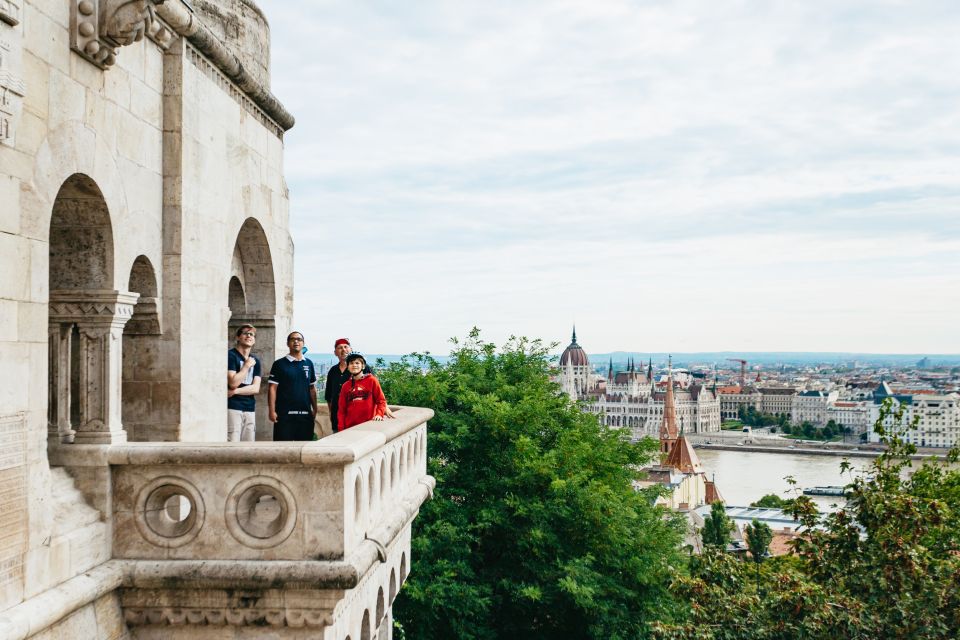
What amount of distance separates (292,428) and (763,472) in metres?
139

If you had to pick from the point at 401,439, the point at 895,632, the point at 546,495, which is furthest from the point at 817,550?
the point at 401,439

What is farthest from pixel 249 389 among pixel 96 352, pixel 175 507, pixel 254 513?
pixel 254 513

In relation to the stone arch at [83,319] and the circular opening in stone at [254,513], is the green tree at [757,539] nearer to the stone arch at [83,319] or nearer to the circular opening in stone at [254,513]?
the circular opening in stone at [254,513]

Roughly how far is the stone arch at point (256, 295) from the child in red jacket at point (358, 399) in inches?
85.7

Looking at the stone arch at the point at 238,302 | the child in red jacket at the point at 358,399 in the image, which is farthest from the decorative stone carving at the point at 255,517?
the stone arch at the point at 238,302

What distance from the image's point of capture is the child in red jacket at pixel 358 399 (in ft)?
27.2

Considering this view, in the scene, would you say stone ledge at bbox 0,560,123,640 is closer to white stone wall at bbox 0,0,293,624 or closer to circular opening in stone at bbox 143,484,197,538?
white stone wall at bbox 0,0,293,624

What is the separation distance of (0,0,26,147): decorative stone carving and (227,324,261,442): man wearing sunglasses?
11.8 ft

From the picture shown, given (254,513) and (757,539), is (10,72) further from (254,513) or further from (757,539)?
(757,539)

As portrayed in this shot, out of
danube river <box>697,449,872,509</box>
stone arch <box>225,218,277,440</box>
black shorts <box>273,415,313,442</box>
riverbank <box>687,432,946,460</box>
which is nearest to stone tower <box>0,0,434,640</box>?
black shorts <box>273,415,313,442</box>

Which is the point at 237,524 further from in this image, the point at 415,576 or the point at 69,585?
the point at 415,576

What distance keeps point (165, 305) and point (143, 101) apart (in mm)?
1451

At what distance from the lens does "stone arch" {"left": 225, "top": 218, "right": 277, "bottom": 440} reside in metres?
10.1

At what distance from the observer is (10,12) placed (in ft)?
16.8
